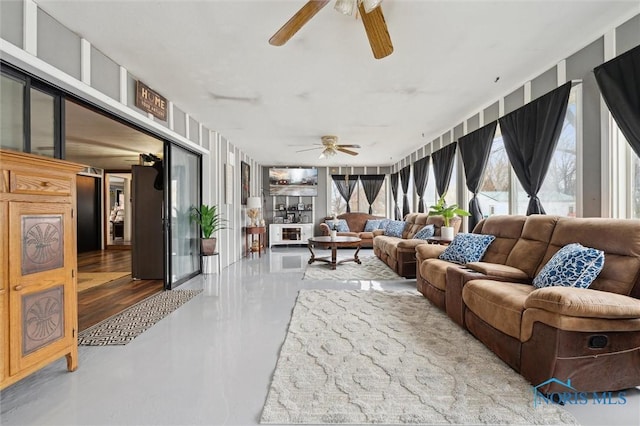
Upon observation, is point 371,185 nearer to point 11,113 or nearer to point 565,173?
point 565,173

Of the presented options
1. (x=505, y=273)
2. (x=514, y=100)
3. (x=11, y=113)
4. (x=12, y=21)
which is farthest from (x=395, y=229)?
(x=12, y=21)

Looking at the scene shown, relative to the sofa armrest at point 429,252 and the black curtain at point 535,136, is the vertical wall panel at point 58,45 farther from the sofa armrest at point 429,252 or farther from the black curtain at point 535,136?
the black curtain at point 535,136

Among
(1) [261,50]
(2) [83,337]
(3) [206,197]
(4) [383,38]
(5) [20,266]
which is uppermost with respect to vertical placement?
(1) [261,50]

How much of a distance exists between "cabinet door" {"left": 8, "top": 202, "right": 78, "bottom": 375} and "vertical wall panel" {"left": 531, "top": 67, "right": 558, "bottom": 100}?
4443mm

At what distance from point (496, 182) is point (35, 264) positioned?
5063 millimetres

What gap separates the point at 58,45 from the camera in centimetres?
A: 238

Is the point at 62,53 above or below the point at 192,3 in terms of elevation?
below

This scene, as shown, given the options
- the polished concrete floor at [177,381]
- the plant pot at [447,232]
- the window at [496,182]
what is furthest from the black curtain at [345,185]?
the polished concrete floor at [177,381]

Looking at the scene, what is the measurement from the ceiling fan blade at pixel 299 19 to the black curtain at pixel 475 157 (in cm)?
323

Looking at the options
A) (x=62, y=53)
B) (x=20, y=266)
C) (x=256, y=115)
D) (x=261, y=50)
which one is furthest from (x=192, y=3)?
(x=256, y=115)

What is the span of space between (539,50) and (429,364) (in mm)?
2978

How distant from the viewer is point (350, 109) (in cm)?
452

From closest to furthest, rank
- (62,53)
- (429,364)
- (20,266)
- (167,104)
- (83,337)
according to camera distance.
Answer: (20,266) < (429,364) < (62,53) < (83,337) < (167,104)

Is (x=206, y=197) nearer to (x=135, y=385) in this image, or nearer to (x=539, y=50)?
(x=135, y=385)
